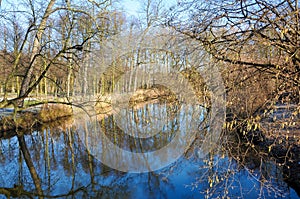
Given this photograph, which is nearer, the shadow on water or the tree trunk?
the shadow on water

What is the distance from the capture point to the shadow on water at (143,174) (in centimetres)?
363

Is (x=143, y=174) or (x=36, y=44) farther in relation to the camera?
(x=36, y=44)

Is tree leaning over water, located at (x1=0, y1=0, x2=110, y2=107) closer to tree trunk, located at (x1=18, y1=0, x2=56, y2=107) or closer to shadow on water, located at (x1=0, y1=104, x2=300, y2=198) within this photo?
tree trunk, located at (x1=18, y1=0, x2=56, y2=107)

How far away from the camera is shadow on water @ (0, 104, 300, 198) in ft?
11.9

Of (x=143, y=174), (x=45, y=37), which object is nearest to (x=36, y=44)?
(x=45, y=37)

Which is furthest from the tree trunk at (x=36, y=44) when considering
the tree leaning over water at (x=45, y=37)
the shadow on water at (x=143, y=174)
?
the shadow on water at (x=143, y=174)

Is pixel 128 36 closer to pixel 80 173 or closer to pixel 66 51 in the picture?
pixel 66 51

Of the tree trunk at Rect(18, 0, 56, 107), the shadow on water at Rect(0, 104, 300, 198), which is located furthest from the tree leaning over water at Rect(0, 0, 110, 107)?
the shadow on water at Rect(0, 104, 300, 198)

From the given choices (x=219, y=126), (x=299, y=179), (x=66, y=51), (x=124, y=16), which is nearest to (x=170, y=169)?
(x=299, y=179)

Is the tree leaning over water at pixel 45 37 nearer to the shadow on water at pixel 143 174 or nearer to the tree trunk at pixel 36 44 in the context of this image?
the tree trunk at pixel 36 44

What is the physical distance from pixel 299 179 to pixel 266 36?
9.82 ft

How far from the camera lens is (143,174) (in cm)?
479

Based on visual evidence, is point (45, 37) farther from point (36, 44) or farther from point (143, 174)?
point (143, 174)

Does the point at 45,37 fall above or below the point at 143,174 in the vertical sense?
above
